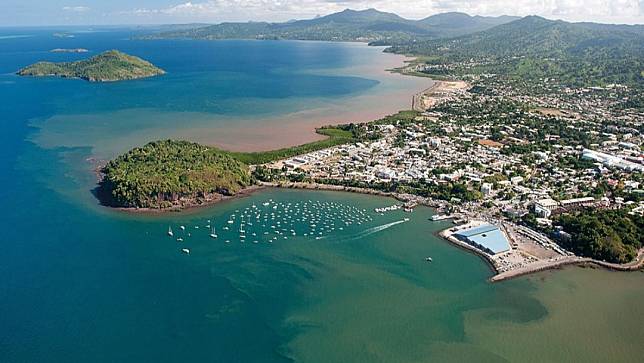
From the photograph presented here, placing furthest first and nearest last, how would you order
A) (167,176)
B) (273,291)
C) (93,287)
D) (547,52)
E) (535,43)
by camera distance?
(535,43) → (547,52) → (167,176) → (93,287) → (273,291)

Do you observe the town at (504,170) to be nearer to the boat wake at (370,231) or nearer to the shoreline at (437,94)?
the boat wake at (370,231)

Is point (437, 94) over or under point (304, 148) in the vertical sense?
over

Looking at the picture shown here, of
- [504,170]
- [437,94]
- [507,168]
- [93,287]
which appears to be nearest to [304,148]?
[504,170]

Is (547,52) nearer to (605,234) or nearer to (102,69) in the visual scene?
(102,69)

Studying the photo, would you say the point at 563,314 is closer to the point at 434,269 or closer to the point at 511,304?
the point at 511,304

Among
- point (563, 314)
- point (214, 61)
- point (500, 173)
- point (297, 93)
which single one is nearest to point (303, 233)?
point (563, 314)

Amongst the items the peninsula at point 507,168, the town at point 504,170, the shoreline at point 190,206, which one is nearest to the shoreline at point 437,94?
the peninsula at point 507,168
